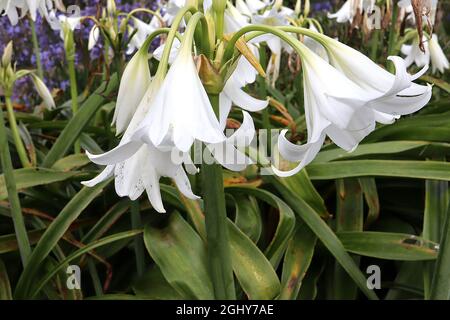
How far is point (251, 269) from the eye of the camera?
151cm

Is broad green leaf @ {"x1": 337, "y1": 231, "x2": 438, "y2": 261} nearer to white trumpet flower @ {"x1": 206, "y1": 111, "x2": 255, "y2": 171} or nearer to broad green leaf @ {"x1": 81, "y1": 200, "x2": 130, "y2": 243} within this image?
broad green leaf @ {"x1": 81, "y1": 200, "x2": 130, "y2": 243}

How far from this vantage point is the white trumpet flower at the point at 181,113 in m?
0.84

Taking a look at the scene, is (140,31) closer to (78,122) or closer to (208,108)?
(78,122)

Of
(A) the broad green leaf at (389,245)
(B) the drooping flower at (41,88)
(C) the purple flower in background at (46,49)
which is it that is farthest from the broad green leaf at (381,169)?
(C) the purple flower in background at (46,49)

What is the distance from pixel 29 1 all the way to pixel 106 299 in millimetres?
786

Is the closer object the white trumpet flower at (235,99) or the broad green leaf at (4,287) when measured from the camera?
the white trumpet flower at (235,99)

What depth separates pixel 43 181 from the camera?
183cm

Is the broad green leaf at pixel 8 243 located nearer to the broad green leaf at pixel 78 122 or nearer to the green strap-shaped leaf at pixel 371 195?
the broad green leaf at pixel 78 122

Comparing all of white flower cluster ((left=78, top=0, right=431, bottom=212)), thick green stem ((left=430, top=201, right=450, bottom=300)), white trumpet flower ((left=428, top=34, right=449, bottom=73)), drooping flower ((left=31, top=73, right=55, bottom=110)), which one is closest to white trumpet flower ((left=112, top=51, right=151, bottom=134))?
white flower cluster ((left=78, top=0, right=431, bottom=212))

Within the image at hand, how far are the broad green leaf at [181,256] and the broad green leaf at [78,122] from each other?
1.62 feet

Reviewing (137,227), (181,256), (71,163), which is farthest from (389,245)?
(71,163)

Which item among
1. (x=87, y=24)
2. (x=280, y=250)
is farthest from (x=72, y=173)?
(x=87, y=24)

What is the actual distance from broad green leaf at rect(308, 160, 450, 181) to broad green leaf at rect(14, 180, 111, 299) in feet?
2.08

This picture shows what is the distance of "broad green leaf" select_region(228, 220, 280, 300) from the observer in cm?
145
